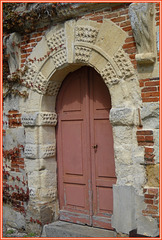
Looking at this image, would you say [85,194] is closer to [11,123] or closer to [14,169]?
[14,169]

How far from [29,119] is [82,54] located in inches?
53.7

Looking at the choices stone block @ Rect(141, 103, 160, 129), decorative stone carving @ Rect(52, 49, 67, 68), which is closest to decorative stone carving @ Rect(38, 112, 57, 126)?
decorative stone carving @ Rect(52, 49, 67, 68)

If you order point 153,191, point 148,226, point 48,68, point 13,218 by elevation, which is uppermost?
point 48,68

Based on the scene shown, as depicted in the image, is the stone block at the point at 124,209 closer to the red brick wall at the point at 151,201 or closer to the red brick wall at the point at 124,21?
the red brick wall at the point at 151,201

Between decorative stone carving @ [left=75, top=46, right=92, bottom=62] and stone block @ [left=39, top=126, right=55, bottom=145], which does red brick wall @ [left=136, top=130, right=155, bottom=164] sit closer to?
decorative stone carving @ [left=75, top=46, right=92, bottom=62]

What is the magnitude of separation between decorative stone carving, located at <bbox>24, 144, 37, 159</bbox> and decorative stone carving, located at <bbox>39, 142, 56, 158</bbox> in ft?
0.31

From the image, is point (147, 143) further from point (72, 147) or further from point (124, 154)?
point (72, 147)

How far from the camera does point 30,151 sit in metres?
4.73

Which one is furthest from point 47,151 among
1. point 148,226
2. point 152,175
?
point 148,226

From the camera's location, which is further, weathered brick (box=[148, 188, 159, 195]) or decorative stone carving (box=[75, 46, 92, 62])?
decorative stone carving (box=[75, 46, 92, 62])

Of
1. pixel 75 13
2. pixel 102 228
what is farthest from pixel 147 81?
pixel 102 228

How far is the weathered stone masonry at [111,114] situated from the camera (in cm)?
358

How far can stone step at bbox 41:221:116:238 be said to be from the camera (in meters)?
4.21

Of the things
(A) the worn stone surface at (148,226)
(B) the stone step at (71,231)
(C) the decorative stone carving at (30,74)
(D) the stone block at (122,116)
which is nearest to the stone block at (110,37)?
(D) the stone block at (122,116)
